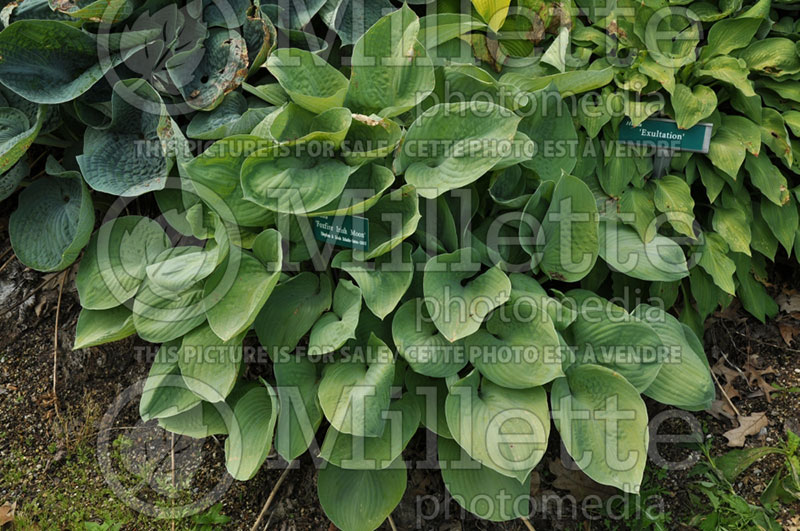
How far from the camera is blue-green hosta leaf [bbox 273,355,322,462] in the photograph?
148 centimetres

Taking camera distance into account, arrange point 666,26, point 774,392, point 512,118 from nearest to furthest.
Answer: point 512,118
point 666,26
point 774,392

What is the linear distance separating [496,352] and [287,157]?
64 cm

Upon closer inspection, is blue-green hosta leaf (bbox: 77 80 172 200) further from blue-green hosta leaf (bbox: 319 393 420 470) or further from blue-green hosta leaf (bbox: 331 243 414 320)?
blue-green hosta leaf (bbox: 319 393 420 470)

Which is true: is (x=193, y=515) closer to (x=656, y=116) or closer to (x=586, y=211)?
(x=586, y=211)

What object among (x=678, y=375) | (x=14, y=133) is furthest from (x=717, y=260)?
(x=14, y=133)

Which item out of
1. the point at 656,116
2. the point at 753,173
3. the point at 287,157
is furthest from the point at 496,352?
the point at 753,173

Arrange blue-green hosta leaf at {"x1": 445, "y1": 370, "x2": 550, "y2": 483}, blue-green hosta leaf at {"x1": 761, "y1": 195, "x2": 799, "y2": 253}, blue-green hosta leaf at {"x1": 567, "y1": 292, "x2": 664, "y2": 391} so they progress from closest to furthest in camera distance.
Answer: blue-green hosta leaf at {"x1": 445, "y1": 370, "x2": 550, "y2": 483} < blue-green hosta leaf at {"x1": 567, "y1": 292, "x2": 664, "y2": 391} < blue-green hosta leaf at {"x1": 761, "y1": 195, "x2": 799, "y2": 253}

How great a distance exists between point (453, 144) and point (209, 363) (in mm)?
767

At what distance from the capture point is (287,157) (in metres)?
1.44

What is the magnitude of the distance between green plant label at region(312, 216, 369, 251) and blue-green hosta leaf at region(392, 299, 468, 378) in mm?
181

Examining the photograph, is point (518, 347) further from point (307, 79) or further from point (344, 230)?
point (307, 79)

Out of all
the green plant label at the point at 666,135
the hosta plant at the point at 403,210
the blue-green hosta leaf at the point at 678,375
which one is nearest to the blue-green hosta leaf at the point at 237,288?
the hosta plant at the point at 403,210

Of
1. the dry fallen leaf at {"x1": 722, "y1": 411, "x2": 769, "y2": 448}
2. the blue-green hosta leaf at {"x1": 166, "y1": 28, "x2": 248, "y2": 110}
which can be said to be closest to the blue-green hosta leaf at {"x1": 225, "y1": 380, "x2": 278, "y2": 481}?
the blue-green hosta leaf at {"x1": 166, "y1": 28, "x2": 248, "y2": 110}

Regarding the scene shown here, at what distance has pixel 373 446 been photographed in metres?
1.50
